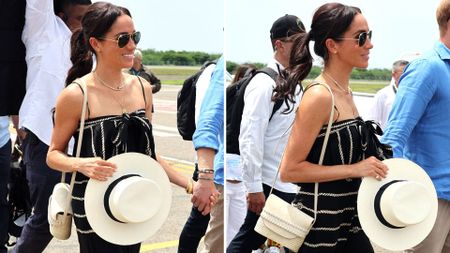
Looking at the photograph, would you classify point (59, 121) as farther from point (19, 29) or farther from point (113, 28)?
point (19, 29)

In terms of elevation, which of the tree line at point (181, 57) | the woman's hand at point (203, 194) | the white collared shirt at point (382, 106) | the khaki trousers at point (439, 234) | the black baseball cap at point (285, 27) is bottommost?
the white collared shirt at point (382, 106)

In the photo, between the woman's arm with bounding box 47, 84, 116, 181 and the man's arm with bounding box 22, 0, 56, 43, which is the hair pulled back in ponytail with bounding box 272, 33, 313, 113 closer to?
the woman's arm with bounding box 47, 84, 116, 181

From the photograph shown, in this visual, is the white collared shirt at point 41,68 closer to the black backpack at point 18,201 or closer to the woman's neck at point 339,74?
the black backpack at point 18,201

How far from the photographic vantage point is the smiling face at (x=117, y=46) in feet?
8.29

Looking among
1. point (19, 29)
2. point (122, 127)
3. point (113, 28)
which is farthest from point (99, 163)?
point (19, 29)

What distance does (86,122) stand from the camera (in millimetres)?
2480

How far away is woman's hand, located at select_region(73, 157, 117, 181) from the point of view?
2.35 meters

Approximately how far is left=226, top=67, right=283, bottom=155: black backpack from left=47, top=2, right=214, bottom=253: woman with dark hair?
2.94 feet

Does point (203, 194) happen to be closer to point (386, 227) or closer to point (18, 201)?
point (386, 227)

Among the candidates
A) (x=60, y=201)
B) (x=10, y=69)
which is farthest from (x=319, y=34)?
(x=10, y=69)

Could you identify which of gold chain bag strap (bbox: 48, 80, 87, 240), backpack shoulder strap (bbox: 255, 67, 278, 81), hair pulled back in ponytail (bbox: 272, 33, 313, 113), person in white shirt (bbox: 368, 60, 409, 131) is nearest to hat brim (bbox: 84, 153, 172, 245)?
gold chain bag strap (bbox: 48, 80, 87, 240)

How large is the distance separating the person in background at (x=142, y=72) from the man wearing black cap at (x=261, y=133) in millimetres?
478

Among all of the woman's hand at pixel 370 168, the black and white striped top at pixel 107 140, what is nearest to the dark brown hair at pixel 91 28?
the black and white striped top at pixel 107 140

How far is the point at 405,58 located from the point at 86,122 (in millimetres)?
3850
